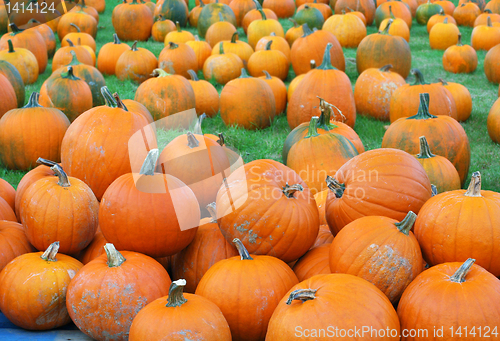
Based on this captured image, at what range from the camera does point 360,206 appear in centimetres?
278

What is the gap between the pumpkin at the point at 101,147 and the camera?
11.4ft

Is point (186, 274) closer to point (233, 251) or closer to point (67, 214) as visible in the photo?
point (233, 251)

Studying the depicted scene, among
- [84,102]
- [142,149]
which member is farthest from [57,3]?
[142,149]

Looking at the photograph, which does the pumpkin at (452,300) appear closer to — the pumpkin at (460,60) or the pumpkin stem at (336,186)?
the pumpkin stem at (336,186)

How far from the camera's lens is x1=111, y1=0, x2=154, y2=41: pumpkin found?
9.41 metres

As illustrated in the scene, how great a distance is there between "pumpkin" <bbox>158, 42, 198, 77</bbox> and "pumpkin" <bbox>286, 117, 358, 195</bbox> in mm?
3605

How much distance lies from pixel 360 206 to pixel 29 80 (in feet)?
19.2

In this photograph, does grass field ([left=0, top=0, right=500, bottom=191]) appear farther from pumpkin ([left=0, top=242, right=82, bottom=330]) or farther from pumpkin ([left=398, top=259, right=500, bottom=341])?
pumpkin ([left=398, top=259, right=500, bottom=341])

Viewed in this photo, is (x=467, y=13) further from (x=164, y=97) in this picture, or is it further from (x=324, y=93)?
(x=164, y=97)

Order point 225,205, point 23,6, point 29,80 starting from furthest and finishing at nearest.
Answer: point 23,6 < point 29,80 < point 225,205

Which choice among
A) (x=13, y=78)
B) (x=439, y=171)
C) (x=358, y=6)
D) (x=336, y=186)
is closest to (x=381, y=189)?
(x=336, y=186)

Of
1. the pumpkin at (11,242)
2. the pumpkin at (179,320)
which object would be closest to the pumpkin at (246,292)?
the pumpkin at (179,320)

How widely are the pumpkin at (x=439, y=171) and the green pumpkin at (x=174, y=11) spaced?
7608 millimetres

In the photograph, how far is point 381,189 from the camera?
109 inches
